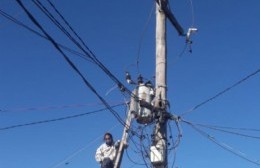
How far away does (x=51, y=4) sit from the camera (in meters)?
7.80

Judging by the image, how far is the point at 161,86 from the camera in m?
11.3

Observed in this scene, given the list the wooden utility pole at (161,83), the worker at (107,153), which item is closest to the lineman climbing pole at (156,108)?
the wooden utility pole at (161,83)

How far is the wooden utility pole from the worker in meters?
1.15

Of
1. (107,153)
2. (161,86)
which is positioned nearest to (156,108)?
(161,86)

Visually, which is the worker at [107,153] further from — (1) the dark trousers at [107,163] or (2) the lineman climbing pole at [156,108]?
(2) the lineman climbing pole at [156,108]

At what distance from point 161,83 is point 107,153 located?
1.97 m

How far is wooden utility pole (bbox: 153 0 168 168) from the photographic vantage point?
10812 mm

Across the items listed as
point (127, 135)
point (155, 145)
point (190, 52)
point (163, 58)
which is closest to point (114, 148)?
point (127, 135)

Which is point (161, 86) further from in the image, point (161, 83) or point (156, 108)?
point (156, 108)

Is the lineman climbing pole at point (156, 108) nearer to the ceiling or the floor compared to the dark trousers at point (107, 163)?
nearer to the ceiling

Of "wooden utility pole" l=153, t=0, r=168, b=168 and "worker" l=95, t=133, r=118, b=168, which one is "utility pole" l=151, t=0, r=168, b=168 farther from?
"worker" l=95, t=133, r=118, b=168

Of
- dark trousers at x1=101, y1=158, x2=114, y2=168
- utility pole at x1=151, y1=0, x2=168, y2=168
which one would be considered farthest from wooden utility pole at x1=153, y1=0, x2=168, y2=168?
dark trousers at x1=101, y1=158, x2=114, y2=168

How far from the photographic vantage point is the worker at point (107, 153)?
448 inches

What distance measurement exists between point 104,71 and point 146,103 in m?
1.70
